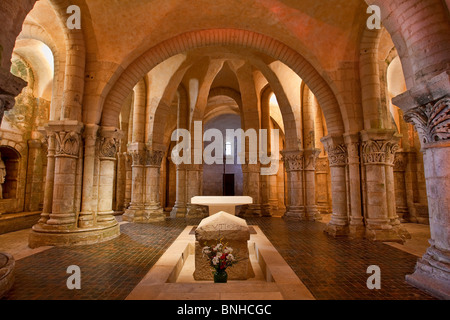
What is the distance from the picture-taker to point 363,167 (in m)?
6.37

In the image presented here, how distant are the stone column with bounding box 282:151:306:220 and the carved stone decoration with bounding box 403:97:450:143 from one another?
697 centimetres

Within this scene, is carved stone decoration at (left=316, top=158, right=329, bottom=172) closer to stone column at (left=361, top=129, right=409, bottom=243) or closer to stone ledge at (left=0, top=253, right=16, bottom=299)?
stone column at (left=361, top=129, right=409, bottom=243)

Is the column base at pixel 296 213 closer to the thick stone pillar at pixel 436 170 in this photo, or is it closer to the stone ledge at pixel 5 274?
the thick stone pillar at pixel 436 170

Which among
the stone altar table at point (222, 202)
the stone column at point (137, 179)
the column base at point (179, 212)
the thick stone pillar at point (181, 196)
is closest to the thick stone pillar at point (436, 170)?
the stone altar table at point (222, 202)

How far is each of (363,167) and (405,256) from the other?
236 cm

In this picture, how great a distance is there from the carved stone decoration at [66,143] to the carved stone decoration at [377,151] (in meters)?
7.24

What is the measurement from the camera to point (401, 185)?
407 inches

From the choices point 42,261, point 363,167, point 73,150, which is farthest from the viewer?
point 363,167

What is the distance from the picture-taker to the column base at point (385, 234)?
5852mm

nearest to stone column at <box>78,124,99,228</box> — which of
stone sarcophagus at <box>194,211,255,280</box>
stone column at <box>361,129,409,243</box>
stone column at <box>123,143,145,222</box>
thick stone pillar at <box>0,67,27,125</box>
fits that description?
thick stone pillar at <box>0,67,27,125</box>

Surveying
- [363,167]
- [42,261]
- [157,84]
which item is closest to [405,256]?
[363,167]

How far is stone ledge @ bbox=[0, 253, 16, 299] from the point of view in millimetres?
2957

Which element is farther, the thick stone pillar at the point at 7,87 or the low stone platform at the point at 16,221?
the low stone platform at the point at 16,221
